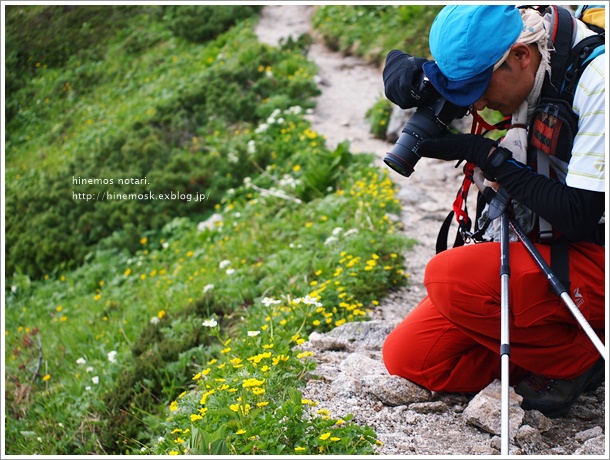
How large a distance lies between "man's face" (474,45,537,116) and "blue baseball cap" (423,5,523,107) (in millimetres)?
55

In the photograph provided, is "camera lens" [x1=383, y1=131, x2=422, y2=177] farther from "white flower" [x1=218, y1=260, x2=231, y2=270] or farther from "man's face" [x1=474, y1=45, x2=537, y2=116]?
"white flower" [x1=218, y1=260, x2=231, y2=270]

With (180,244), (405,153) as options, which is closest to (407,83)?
(405,153)

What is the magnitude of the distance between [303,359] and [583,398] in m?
1.50

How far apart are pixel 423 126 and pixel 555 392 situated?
1.44 meters

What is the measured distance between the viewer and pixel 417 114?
123 inches

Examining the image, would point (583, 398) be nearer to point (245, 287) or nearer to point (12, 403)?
point (245, 287)

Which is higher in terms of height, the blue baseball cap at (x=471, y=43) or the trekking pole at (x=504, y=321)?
the blue baseball cap at (x=471, y=43)

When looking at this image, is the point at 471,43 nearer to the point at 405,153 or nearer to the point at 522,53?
the point at 522,53

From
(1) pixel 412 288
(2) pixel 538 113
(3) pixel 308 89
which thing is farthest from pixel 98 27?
(2) pixel 538 113

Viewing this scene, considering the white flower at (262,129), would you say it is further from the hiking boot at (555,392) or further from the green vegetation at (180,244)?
the hiking boot at (555,392)

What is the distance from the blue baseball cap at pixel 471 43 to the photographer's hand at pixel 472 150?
6.8 inches

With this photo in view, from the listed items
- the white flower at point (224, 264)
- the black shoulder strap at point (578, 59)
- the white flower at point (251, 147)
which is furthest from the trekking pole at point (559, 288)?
the white flower at point (251, 147)

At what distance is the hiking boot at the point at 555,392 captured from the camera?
122 inches

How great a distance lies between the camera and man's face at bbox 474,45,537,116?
2.83 meters
